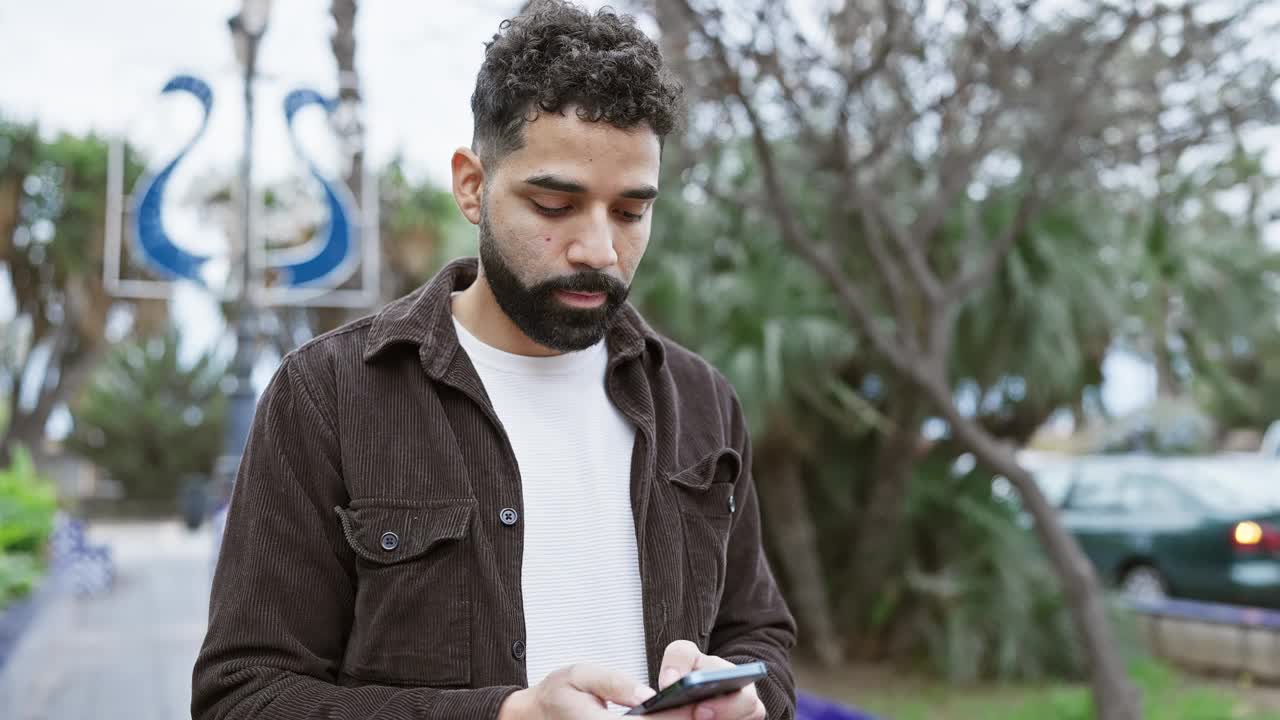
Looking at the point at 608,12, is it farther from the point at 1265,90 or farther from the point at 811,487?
the point at 811,487

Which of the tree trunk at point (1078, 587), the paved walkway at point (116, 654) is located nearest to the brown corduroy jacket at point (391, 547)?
the paved walkway at point (116, 654)

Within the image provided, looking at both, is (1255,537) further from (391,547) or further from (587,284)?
(391,547)

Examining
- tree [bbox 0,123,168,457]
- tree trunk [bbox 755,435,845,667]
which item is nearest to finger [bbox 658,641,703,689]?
tree trunk [bbox 755,435,845,667]

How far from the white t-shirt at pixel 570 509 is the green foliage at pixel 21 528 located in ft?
22.1

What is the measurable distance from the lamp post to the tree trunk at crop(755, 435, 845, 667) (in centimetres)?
326

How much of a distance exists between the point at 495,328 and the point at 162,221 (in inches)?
237

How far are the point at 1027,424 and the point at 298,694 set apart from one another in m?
7.79

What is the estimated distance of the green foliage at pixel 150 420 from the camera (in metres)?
23.1

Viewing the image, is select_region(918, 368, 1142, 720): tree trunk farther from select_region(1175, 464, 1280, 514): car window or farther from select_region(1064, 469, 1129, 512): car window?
select_region(1064, 469, 1129, 512): car window

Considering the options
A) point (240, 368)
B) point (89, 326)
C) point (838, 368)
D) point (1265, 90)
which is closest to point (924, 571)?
point (838, 368)

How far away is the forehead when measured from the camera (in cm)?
158

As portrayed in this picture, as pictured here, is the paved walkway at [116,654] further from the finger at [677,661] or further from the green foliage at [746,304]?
the finger at [677,661]

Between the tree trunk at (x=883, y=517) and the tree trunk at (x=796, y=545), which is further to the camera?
the tree trunk at (x=796, y=545)

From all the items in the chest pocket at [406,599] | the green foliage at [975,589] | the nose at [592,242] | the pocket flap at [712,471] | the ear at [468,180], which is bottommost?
the green foliage at [975,589]
